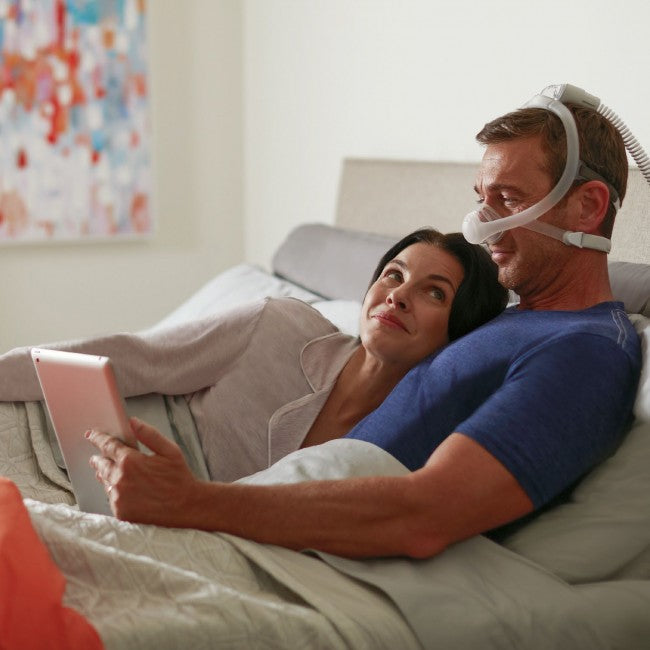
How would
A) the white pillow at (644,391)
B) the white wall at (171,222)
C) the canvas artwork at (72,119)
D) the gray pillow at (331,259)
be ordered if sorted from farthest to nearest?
1. the white wall at (171,222)
2. the canvas artwork at (72,119)
3. the gray pillow at (331,259)
4. the white pillow at (644,391)

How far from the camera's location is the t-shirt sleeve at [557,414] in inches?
49.3

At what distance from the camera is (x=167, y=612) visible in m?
1.10

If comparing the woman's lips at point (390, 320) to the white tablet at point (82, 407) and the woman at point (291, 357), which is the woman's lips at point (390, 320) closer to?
the woman at point (291, 357)

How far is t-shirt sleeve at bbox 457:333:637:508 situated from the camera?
1251mm

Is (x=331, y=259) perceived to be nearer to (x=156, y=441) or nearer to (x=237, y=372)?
(x=237, y=372)

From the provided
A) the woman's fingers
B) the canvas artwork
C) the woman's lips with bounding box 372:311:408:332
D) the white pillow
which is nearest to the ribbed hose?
the white pillow

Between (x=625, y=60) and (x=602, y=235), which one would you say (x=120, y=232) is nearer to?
(x=625, y=60)

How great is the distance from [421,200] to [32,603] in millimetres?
1694

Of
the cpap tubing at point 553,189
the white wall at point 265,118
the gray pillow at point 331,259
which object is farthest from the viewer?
the white wall at point 265,118

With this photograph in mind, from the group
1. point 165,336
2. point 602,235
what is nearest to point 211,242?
point 165,336

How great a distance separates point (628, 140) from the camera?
162 cm

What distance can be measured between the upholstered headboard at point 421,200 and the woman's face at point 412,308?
349 millimetres

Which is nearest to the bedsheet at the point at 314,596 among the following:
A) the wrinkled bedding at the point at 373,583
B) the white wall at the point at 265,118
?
the wrinkled bedding at the point at 373,583

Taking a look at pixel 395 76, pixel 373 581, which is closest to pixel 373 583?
pixel 373 581
